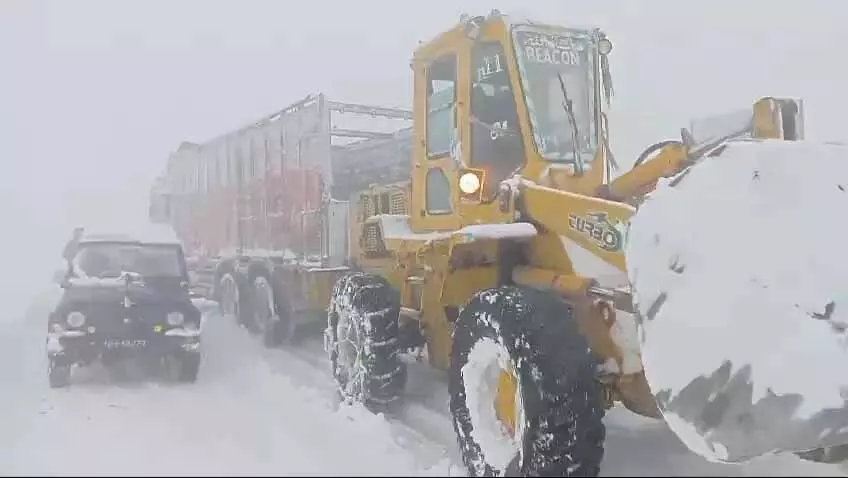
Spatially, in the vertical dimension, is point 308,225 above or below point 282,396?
above

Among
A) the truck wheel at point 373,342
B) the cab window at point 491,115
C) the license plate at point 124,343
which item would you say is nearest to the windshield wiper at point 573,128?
the cab window at point 491,115

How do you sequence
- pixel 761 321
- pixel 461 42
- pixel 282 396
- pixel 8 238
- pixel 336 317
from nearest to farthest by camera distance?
pixel 761 321 < pixel 461 42 < pixel 282 396 < pixel 336 317 < pixel 8 238

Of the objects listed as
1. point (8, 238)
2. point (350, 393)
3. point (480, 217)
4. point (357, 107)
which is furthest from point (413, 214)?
point (8, 238)

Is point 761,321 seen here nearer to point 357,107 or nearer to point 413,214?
point 413,214

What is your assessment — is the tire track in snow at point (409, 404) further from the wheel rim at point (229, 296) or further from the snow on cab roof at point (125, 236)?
the snow on cab roof at point (125, 236)

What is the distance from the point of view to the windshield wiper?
4.62 metres

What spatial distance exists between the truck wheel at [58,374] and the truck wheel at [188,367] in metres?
0.89

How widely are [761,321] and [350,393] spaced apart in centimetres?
359

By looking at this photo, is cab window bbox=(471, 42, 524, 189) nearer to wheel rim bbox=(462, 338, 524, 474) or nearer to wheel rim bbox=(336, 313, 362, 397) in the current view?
wheel rim bbox=(462, 338, 524, 474)

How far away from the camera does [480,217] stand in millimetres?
4570

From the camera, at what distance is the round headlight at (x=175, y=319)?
6617 millimetres

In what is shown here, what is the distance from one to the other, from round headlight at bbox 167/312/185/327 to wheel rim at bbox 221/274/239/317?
3286 millimetres

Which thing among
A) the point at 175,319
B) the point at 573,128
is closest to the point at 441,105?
the point at 573,128

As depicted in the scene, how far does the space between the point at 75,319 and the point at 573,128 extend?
4.50 m
